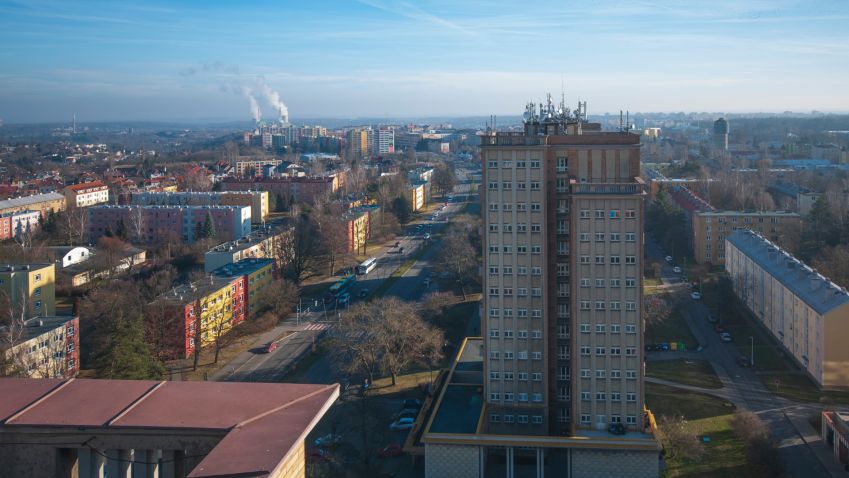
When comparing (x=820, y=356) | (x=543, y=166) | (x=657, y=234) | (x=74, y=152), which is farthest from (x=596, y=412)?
(x=74, y=152)

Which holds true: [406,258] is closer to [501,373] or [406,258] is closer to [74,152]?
[501,373]

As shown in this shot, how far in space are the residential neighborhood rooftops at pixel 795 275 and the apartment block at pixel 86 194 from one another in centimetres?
1998

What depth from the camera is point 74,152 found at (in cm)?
5172

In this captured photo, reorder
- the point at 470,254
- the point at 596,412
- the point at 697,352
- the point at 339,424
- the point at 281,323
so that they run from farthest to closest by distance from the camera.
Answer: the point at 470,254
the point at 281,323
the point at 697,352
the point at 339,424
the point at 596,412

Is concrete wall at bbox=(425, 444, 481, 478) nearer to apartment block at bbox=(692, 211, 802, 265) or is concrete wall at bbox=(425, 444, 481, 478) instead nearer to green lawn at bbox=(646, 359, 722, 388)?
green lawn at bbox=(646, 359, 722, 388)

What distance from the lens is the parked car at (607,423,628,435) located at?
6.65 m

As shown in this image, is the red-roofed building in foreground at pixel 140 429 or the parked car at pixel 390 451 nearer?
the red-roofed building in foreground at pixel 140 429

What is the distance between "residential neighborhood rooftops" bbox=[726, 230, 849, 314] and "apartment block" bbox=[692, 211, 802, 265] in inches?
87.4

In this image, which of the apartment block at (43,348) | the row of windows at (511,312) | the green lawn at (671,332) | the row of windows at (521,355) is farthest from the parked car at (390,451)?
the green lawn at (671,332)

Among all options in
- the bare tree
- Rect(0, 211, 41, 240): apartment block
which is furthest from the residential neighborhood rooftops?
Rect(0, 211, 41, 240): apartment block

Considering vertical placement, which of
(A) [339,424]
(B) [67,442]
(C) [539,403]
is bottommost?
(A) [339,424]

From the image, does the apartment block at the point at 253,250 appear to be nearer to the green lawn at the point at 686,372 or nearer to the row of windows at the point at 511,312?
the green lawn at the point at 686,372

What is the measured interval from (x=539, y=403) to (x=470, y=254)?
710 centimetres

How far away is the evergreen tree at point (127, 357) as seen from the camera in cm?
774
